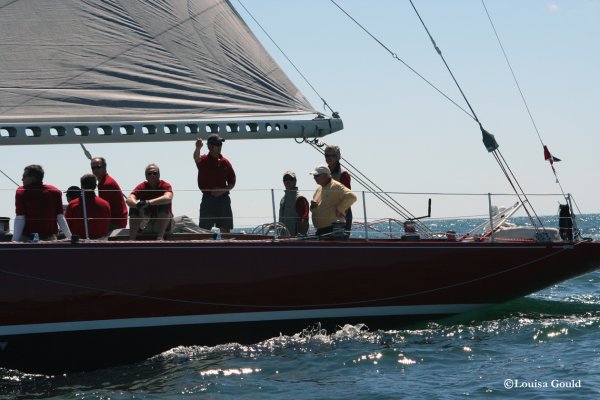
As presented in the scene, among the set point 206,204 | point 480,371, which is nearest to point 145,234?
point 206,204

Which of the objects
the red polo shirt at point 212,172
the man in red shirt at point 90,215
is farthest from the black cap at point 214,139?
the man in red shirt at point 90,215

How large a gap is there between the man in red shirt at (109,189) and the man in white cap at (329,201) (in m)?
2.14

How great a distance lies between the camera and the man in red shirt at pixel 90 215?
1009cm

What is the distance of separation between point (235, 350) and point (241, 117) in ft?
Answer: 8.25

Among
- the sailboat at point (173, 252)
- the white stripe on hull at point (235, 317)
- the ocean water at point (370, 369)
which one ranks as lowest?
the ocean water at point (370, 369)

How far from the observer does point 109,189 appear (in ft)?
35.0

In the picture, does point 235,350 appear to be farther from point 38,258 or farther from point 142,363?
point 38,258

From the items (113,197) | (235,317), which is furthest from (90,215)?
(235,317)

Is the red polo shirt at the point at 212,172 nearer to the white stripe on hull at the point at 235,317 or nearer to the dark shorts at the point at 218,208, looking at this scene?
the dark shorts at the point at 218,208

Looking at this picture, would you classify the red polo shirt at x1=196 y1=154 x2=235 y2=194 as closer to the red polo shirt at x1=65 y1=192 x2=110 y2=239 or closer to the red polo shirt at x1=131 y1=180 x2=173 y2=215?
the red polo shirt at x1=131 y1=180 x2=173 y2=215

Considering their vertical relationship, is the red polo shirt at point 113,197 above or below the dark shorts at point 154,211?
above

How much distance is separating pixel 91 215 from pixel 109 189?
603 millimetres

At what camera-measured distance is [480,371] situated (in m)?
9.38

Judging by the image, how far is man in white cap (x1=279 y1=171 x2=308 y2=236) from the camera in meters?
11.4
